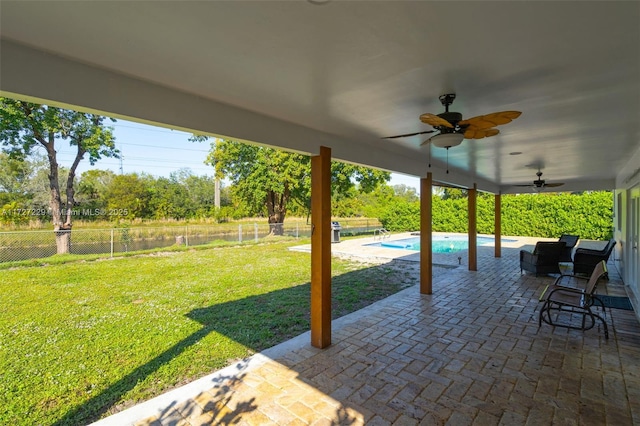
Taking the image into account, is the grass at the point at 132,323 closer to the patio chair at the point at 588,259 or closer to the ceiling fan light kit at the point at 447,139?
the ceiling fan light kit at the point at 447,139

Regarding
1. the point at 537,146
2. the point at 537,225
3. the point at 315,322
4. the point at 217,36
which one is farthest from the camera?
the point at 537,225

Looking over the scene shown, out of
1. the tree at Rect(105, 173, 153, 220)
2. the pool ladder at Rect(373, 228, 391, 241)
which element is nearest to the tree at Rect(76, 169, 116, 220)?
the tree at Rect(105, 173, 153, 220)

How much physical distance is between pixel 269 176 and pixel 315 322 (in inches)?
536

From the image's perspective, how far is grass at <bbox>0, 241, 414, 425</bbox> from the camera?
2.81 meters

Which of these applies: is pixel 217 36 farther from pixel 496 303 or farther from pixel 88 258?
pixel 88 258

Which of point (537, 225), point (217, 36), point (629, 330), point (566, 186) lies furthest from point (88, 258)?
point (537, 225)

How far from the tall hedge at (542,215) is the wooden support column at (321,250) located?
52.4ft

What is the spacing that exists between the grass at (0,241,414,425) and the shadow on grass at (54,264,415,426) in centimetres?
2

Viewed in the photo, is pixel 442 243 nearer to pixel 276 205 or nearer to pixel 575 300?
pixel 276 205

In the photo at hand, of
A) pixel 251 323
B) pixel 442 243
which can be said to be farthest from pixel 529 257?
pixel 442 243

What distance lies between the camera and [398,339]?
3818 mm

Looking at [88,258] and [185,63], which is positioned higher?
[185,63]

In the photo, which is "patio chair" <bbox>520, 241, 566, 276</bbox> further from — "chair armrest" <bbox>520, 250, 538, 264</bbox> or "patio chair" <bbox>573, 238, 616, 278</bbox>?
"patio chair" <bbox>573, 238, 616, 278</bbox>

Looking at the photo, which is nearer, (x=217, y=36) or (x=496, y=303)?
(x=217, y=36)
